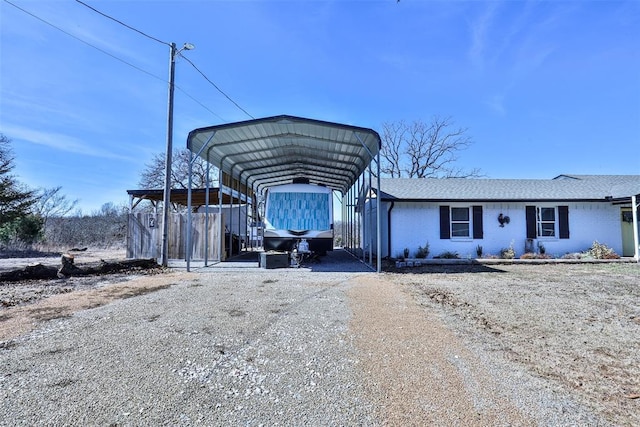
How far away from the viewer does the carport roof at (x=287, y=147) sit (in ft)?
33.6

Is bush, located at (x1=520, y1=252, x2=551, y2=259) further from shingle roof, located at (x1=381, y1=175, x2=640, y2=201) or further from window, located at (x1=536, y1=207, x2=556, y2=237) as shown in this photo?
shingle roof, located at (x1=381, y1=175, x2=640, y2=201)

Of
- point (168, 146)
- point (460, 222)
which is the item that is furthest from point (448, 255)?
point (168, 146)

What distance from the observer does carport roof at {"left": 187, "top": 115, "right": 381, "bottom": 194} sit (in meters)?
10.2

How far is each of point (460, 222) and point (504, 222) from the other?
1.77m

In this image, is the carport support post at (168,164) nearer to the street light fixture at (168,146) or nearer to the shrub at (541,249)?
the street light fixture at (168,146)

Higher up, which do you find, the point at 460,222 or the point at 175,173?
the point at 175,173

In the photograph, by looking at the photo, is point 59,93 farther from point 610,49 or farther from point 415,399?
point 610,49

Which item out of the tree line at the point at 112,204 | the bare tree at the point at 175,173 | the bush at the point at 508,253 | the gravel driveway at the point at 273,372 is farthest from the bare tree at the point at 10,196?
the bush at the point at 508,253

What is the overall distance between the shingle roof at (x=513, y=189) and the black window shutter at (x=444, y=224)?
22.5 inches

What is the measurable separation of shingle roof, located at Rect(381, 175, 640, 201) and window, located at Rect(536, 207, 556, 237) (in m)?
0.65

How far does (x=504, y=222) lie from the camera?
14.2m

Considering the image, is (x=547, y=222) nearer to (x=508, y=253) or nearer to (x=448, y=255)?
(x=508, y=253)

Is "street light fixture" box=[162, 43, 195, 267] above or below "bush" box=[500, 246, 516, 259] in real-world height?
above

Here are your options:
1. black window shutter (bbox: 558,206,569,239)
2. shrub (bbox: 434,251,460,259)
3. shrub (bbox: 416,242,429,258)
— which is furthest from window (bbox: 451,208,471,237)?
black window shutter (bbox: 558,206,569,239)
